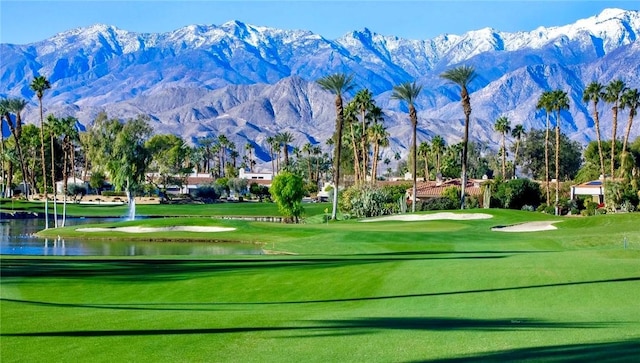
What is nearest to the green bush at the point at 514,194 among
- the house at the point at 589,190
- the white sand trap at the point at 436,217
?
the house at the point at 589,190

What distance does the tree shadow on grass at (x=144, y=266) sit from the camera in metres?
26.8

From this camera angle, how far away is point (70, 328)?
49.0 ft

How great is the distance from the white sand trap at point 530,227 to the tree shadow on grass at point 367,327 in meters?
37.5

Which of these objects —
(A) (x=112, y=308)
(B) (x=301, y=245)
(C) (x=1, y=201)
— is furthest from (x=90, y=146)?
(A) (x=112, y=308)

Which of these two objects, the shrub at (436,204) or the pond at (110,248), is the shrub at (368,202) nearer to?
the shrub at (436,204)

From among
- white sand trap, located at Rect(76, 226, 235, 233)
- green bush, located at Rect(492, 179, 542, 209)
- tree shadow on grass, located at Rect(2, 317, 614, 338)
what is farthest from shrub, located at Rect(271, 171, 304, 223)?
tree shadow on grass, located at Rect(2, 317, 614, 338)

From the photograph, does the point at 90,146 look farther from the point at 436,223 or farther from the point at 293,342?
the point at 293,342

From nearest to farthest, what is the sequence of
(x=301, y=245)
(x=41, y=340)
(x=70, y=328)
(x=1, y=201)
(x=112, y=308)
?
(x=41, y=340) < (x=70, y=328) < (x=112, y=308) < (x=301, y=245) < (x=1, y=201)

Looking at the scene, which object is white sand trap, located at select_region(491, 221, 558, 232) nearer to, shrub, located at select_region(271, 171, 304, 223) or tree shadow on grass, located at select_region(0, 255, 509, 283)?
tree shadow on grass, located at select_region(0, 255, 509, 283)

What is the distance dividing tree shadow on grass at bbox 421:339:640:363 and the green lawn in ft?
0.09

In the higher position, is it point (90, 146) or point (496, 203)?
point (90, 146)

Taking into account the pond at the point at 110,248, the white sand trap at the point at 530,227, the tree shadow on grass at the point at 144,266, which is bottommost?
the pond at the point at 110,248

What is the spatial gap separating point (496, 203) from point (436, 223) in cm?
2827

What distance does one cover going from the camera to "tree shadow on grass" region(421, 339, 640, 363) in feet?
39.2
